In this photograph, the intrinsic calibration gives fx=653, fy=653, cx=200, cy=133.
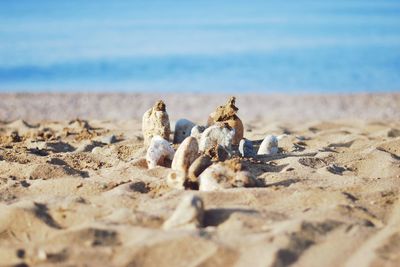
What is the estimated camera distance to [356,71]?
16469 millimetres

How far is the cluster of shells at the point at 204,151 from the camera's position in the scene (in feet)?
11.8

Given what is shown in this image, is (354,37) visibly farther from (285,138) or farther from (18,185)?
(18,185)

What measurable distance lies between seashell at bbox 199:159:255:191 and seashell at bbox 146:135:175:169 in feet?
1.90

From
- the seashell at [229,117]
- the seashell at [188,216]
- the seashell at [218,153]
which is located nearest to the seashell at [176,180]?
the seashell at [218,153]

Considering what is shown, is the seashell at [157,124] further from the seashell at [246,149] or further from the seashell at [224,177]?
the seashell at [224,177]

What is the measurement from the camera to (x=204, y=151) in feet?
13.7

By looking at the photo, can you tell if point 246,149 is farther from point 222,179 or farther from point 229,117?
point 222,179

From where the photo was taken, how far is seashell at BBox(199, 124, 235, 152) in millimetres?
4289

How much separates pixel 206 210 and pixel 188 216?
0.21m

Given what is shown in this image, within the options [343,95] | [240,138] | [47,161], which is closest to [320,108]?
[343,95]

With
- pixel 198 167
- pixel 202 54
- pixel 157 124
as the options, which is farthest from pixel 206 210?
pixel 202 54

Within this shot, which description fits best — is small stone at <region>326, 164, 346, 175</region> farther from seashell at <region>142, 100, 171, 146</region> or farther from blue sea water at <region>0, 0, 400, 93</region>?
blue sea water at <region>0, 0, 400, 93</region>

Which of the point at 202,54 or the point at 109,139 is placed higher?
the point at 202,54

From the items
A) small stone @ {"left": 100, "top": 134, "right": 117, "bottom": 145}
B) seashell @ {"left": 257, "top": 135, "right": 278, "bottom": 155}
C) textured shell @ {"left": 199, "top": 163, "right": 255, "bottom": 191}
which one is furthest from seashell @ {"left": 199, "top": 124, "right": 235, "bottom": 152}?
small stone @ {"left": 100, "top": 134, "right": 117, "bottom": 145}
